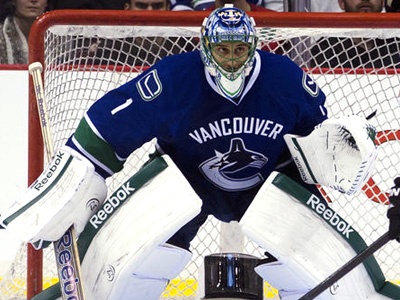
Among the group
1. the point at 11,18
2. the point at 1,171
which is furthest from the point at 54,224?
the point at 11,18

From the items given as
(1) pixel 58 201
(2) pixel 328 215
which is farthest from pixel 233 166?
(1) pixel 58 201

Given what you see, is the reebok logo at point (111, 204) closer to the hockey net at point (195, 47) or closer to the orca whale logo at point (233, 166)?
the orca whale logo at point (233, 166)

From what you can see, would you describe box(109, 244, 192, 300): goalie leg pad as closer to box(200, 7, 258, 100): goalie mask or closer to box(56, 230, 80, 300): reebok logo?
box(56, 230, 80, 300): reebok logo

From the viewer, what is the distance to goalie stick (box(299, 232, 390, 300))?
2.03 metres

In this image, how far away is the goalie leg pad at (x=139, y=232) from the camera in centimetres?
225

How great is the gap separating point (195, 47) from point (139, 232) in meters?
0.82

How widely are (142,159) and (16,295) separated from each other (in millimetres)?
539

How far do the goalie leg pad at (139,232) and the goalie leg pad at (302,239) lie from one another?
0.15 m

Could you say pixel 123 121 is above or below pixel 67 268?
above

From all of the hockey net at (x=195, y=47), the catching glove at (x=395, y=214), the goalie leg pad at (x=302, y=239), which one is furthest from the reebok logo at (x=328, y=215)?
the hockey net at (x=195, y=47)

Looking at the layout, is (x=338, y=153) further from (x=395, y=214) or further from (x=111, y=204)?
(x=111, y=204)

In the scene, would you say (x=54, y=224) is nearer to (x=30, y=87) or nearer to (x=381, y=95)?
(x=30, y=87)

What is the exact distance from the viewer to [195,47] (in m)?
2.92

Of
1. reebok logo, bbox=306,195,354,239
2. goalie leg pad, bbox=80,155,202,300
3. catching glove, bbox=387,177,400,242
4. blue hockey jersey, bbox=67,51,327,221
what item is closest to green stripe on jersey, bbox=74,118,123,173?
blue hockey jersey, bbox=67,51,327,221
